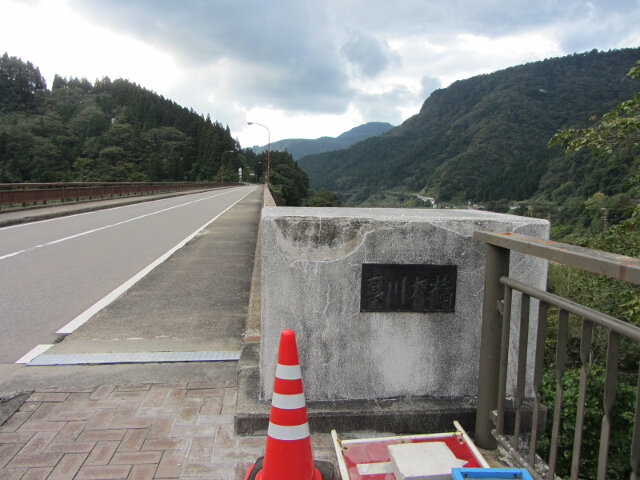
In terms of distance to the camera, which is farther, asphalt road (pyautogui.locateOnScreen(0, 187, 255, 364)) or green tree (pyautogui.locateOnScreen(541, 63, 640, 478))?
green tree (pyautogui.locateOnScreen(541, 63, 640, 478))

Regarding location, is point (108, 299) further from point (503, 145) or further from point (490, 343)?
point (503, 145)

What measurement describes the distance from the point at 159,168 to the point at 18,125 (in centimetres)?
2832

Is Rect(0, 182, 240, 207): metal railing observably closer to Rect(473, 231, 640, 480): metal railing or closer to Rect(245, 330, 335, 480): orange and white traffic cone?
Rect(245, 330, 335, 480): orange and white traffic cone

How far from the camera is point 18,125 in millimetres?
89125

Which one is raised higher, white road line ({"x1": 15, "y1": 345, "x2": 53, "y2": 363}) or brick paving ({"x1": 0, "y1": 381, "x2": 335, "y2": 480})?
brick paving ({"x1": 0, "y1": 381, "x2": 335, "y2": 480})

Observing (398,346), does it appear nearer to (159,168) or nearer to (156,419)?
(156,419)

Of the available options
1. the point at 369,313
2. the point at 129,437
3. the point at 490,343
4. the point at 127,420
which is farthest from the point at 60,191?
the point at 490,343

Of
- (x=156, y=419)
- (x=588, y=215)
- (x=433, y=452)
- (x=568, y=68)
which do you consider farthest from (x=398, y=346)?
(x=568, y=68)

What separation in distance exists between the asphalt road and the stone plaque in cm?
332

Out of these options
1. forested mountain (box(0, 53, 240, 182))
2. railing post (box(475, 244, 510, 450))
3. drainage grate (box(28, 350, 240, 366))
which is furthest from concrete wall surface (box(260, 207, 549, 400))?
forested mountain (box(0, 53, 240, 182))

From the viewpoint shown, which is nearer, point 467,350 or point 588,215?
point 467,350

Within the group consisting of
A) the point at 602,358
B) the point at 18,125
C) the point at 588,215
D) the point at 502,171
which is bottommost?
the point at 602,358

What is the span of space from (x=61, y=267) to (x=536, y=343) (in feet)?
25.8

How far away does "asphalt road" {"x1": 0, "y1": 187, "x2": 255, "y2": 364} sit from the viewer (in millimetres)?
4848
